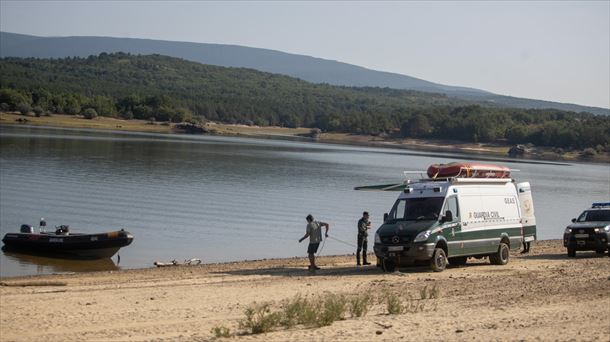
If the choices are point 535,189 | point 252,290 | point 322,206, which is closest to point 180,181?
point 322,206

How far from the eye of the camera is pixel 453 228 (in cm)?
2441

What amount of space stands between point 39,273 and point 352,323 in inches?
624

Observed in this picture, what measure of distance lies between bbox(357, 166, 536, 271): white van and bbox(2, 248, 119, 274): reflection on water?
10.3m

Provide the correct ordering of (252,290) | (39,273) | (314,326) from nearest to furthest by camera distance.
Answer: (314,326) → (252,290) → (39,273)

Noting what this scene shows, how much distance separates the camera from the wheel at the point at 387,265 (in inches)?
954

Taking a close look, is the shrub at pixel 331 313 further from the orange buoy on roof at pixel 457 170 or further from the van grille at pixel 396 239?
the orange buoy on roof at pixel 457 170

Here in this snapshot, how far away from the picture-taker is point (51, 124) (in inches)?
6358

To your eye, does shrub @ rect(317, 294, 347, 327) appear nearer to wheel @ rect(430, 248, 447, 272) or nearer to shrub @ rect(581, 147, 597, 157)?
wheel @ rect(430, 248, 447, 272)

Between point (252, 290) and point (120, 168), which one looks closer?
point (252, 290)

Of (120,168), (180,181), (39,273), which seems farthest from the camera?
(120,168)

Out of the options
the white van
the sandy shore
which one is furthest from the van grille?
the sandy shore

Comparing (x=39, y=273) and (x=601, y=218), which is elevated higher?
(x=601, y=218)

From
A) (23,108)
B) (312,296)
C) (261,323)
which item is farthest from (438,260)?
(23,108)

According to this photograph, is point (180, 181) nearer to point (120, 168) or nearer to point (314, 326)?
point (120, 168)
